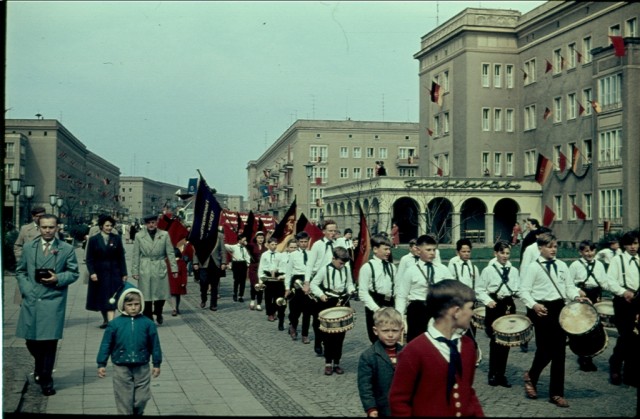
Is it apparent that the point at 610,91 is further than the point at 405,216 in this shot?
No

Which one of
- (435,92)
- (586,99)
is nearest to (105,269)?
(586,99)

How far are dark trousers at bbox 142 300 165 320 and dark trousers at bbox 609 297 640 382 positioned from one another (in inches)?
319

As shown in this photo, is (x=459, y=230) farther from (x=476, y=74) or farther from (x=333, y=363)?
(x=333, y=363)

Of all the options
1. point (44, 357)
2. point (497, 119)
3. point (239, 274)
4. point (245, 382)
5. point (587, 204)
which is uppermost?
point (497, 119)

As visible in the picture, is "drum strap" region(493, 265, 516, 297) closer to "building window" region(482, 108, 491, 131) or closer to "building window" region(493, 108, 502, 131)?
"building window" region(482, 108, 491, 131)

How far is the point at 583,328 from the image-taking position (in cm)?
854

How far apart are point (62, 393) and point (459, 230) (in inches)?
2003

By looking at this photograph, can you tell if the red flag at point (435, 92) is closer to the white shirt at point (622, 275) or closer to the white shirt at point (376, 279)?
the white shirt at point (622, 275)

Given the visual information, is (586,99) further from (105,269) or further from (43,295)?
(43,295)

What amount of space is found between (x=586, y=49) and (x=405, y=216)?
20.4 meters

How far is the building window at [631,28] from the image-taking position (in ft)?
133

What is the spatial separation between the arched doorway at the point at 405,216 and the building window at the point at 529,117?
9.53m

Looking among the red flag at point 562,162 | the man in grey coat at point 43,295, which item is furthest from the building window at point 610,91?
the man in grey coat at point 43,295

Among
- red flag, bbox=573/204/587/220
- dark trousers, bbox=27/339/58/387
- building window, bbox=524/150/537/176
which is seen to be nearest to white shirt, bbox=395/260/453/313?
dark trousers, bbox=27/339/58/387
